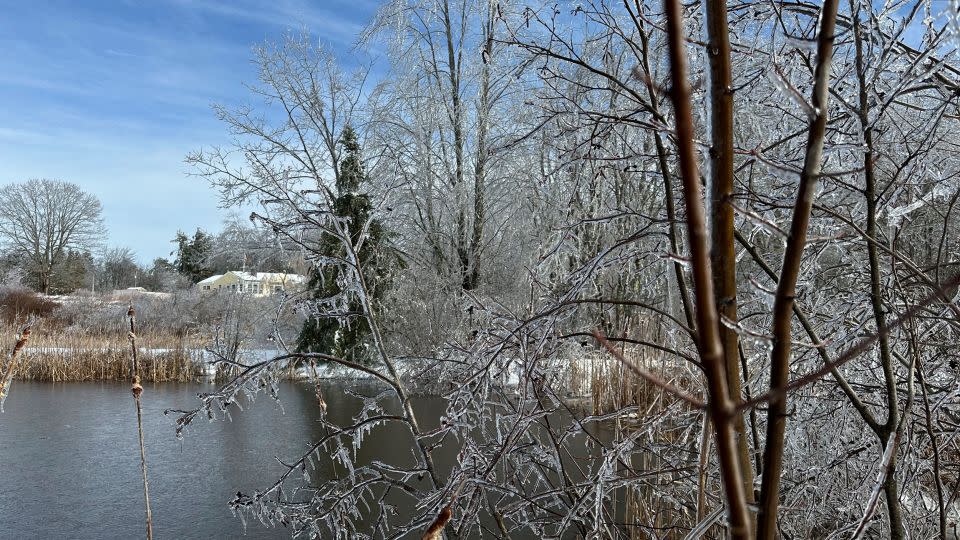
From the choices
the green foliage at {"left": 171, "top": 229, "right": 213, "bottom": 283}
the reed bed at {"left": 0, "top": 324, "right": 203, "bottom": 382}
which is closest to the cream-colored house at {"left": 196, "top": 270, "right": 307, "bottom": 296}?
the reed bed at {"left": 0, "top": 324, "right": 203, "bottom": 382}

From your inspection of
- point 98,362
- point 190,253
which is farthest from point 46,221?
point 98,362

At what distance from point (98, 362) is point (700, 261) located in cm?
1188

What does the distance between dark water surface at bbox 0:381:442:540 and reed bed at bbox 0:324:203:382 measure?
134 centimetres

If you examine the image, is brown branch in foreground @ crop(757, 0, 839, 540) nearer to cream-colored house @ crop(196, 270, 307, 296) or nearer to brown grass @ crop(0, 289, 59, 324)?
cream-colored house @ crop(196, 270, 307, 296)

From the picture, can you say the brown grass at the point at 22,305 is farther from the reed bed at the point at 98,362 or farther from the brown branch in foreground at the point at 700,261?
the brown branch in foreground at the point at 700,261

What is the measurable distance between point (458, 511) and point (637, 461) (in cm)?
235

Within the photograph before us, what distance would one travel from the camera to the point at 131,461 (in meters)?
5.87

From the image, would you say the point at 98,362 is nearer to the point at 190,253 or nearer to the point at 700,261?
the point at 700,261

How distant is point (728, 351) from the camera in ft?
2.39

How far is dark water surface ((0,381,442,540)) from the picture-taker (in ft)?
14.7

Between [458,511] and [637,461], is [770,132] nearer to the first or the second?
[458,511]

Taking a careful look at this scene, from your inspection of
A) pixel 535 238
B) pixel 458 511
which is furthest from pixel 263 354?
pixel 458 511

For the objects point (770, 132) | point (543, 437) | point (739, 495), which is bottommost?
point (543, 437)

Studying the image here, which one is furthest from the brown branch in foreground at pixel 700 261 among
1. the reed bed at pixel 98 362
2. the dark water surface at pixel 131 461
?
the reed bed at pixel 98 362
